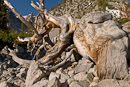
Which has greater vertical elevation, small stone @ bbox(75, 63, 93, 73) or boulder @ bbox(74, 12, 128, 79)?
boulder @ bbox(74, 12, 128, 79)

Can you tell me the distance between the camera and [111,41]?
2.32 m

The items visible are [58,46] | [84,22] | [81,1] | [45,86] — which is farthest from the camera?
[81,1]

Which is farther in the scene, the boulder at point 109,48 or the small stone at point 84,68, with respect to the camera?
the small stone at point 84,68

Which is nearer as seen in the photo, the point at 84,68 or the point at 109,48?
the point at 109,48

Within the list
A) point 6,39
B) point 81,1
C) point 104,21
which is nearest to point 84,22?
point 104,21

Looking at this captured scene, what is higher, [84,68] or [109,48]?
[109,48]

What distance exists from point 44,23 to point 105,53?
2.44 metres

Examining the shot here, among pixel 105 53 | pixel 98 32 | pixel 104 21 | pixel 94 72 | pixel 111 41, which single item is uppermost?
pixel 104 21

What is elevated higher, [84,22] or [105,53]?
[84,22]

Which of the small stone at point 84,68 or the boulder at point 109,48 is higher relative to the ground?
the boulder at point 109,48

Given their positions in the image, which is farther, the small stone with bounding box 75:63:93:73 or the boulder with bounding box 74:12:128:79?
the small stone with bounding box 75:63:93:73

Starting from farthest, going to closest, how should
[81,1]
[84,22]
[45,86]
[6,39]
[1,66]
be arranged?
[81,1] < [6,39] < [1,66] < [84,22] < [45,86]

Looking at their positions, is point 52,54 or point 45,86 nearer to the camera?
point 45,86

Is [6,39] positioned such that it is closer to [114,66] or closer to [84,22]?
[84,22]
